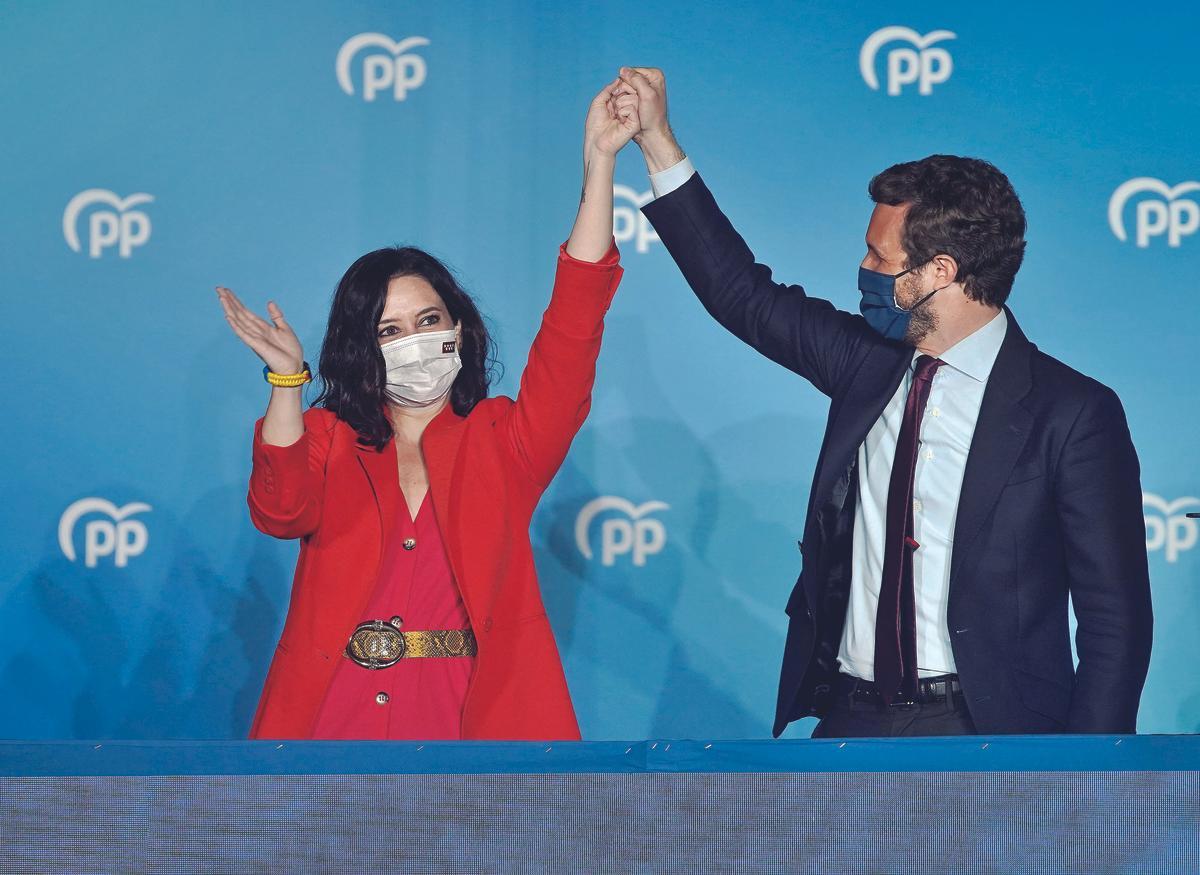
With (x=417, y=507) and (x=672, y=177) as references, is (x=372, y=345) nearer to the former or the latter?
(x=417, y=507)

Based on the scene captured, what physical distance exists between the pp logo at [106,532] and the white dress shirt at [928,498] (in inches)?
82.0

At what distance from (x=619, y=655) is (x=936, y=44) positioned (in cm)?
174

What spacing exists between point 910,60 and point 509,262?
44.7 inches

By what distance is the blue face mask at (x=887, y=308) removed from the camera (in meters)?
2.36

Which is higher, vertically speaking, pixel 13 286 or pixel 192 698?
pixel 13 286

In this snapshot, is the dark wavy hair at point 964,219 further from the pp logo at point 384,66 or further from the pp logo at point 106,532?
the pp logo at point 106,532

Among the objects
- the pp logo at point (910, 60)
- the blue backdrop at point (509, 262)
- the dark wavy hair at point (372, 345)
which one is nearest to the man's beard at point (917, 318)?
the dark wavy hair at point (372, 345)

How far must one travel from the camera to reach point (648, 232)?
3695 millimetres

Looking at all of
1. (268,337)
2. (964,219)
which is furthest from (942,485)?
(268,337)

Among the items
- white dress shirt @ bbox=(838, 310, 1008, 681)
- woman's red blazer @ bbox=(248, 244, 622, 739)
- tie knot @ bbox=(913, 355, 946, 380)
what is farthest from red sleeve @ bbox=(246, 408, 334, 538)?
tie knot @ bbox=(913, 355, 946, 380)

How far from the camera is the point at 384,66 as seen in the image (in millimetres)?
3695

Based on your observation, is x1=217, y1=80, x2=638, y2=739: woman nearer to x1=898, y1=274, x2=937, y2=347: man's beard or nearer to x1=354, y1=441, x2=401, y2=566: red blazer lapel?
x1=354, y1=441, x2=401, y2=566: red blazer lapel

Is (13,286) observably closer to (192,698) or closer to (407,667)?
(192,698)

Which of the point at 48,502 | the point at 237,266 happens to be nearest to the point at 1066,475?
the point at 237,266
